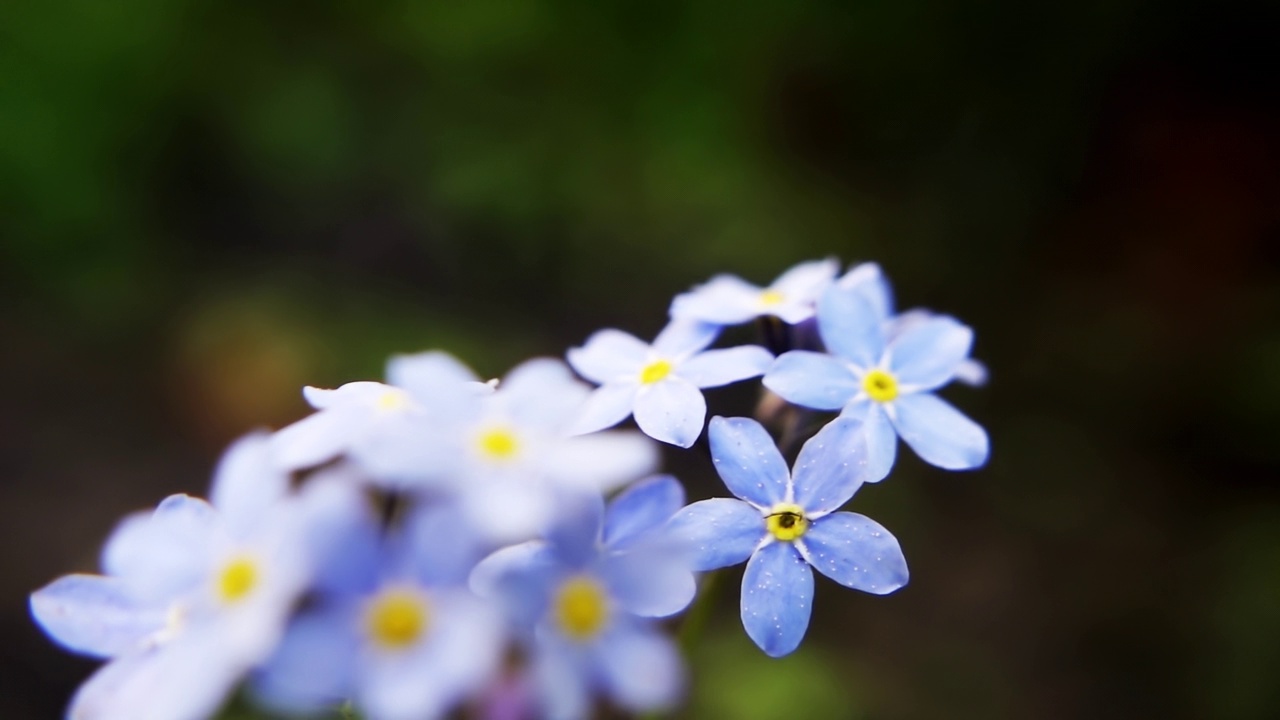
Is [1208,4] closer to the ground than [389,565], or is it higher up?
higher up

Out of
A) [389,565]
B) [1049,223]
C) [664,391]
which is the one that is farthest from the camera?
[1049,223]

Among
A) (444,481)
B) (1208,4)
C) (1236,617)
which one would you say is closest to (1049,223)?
(1208,4)

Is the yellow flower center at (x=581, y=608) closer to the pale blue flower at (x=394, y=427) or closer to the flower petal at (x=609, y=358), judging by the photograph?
the pale blue flower at (x=394, y=427)

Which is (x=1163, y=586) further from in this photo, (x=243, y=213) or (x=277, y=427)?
(x=243, y=213)

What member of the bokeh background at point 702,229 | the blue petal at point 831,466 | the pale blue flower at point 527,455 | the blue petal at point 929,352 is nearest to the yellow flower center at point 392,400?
the pale blue flower at point 527,455

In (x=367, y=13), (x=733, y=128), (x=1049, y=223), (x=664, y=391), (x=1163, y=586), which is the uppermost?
(x=367, y=13)

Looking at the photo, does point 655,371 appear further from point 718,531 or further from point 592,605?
point 592,605

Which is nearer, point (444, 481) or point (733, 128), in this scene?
point (444, 481)

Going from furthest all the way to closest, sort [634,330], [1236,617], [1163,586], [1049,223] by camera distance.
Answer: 1. [1049,223]
2. [634,330]
3. [1163,586]
4. [1236,617]
